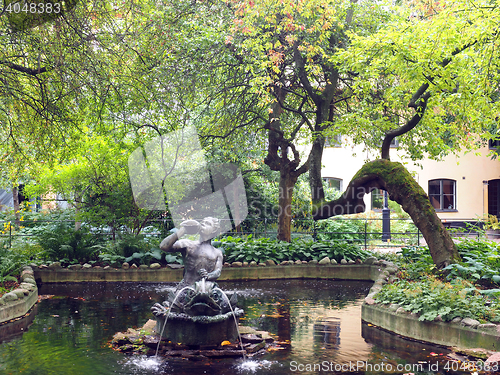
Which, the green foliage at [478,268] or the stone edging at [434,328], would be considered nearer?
the stone edging at [434,328]

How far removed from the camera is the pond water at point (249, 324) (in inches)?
221

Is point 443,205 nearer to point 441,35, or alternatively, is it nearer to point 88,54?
point 441,35

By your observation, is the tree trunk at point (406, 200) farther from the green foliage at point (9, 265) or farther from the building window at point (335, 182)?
the building window at point (335, 182)

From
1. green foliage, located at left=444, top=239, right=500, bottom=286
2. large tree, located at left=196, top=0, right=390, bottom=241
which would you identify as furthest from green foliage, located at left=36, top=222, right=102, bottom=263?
green foliage, located at left=444, top=239, right=500, bottom=286

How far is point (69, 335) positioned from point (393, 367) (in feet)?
15.7

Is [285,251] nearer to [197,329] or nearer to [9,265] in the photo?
[9,265]

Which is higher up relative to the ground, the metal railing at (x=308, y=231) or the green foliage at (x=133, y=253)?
the metal railing at (x=308, y=231)

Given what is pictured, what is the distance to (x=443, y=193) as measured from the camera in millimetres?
30547

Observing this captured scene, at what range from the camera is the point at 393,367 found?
5777mm

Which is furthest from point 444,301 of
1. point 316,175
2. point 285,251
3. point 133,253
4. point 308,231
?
point 308,231

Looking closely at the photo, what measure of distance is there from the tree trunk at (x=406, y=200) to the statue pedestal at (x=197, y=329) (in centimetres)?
567

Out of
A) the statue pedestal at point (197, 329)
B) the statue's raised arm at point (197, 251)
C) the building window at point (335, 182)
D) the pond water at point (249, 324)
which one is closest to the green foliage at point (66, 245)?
the pond water at point (249, 324)

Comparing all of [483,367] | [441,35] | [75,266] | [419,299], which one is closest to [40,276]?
[75,266]

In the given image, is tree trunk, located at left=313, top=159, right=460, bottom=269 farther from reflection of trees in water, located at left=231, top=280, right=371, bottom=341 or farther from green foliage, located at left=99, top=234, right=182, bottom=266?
green foliage, located at left=99, top=234, right=182, bottom=266
